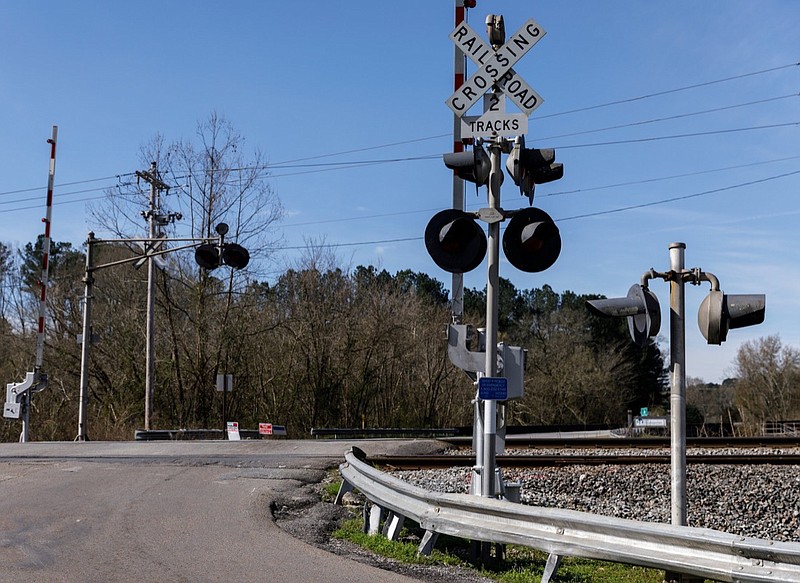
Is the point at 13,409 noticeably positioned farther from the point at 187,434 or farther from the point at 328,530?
the point at 328,530

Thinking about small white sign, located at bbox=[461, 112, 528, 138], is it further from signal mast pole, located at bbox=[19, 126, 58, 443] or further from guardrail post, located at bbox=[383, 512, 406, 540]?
signal mast pole, located at bbox=[19, 126, 58, 443]

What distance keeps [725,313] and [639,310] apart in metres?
0.75

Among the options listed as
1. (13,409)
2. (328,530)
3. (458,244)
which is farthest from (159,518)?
(13,409)

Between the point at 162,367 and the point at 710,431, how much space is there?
26.2 meters

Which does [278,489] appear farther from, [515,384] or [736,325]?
[736,325]

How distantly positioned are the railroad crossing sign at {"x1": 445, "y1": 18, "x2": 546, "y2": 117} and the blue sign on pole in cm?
286

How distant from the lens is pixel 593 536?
662cm

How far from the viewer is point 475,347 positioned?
9328 mm

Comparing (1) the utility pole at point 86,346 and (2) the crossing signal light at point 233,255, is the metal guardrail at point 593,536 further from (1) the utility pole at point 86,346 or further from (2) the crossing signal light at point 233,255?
(1) the utility pole at point 86,346

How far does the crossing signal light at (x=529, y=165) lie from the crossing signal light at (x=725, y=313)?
219 cm

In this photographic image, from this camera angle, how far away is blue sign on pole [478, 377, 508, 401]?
8.73 meters

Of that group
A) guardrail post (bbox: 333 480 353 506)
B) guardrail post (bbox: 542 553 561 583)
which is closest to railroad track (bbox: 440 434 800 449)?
guardrail post (bbox: 333 480 353 506)

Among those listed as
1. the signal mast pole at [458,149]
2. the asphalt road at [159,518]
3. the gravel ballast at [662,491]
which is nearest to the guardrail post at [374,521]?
the asphalt road at [159,518]

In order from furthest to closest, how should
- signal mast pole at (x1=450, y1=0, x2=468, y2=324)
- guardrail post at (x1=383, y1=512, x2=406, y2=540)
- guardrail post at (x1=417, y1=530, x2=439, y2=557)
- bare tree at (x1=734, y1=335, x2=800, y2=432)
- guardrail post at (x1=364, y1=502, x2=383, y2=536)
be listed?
bare tree at (x1=734, y1=335, x2=800, y2=432) < signal mast pole at (x1=450, y1=0, x2=468, y2=324) < guardrail post at (x1=364, y1=502, x2=383, y2=536) < guardrail post at (x1=383, y1=512, x2=406, y2=540) < guardrail post at (x1=417, y1=530, x2=439, y2=557)
